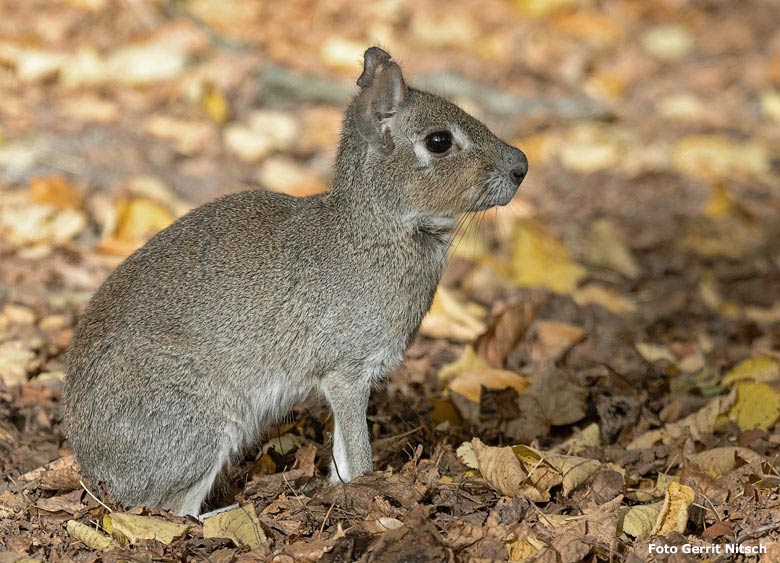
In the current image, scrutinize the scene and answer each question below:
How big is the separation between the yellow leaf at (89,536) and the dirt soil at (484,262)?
12 millimetres

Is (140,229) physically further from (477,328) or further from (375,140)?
(375,140)

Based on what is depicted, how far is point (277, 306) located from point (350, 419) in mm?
577

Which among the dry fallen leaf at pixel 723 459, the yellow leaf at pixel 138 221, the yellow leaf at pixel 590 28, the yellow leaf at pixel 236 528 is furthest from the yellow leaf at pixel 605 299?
the yellow leaf at pixel 590 28

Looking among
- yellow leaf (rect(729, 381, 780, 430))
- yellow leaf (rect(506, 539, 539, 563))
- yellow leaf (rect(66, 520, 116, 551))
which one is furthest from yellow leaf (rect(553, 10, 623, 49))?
yellow leaf (rect(66, 520, 116, 551))

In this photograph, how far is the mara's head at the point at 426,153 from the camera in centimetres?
470

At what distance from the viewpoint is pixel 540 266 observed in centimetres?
737

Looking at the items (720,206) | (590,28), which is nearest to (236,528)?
(720,206)

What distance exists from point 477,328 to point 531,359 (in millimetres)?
464

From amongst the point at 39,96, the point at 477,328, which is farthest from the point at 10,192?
the point at 477,328

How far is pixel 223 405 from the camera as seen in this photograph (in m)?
4.54

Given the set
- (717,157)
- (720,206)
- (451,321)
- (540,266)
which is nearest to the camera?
(451,321)

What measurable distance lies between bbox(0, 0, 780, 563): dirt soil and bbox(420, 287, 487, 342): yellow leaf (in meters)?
0.01

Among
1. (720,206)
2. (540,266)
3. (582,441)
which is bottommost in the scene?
(582,441)

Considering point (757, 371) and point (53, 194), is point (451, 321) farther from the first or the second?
point (53, 194)
